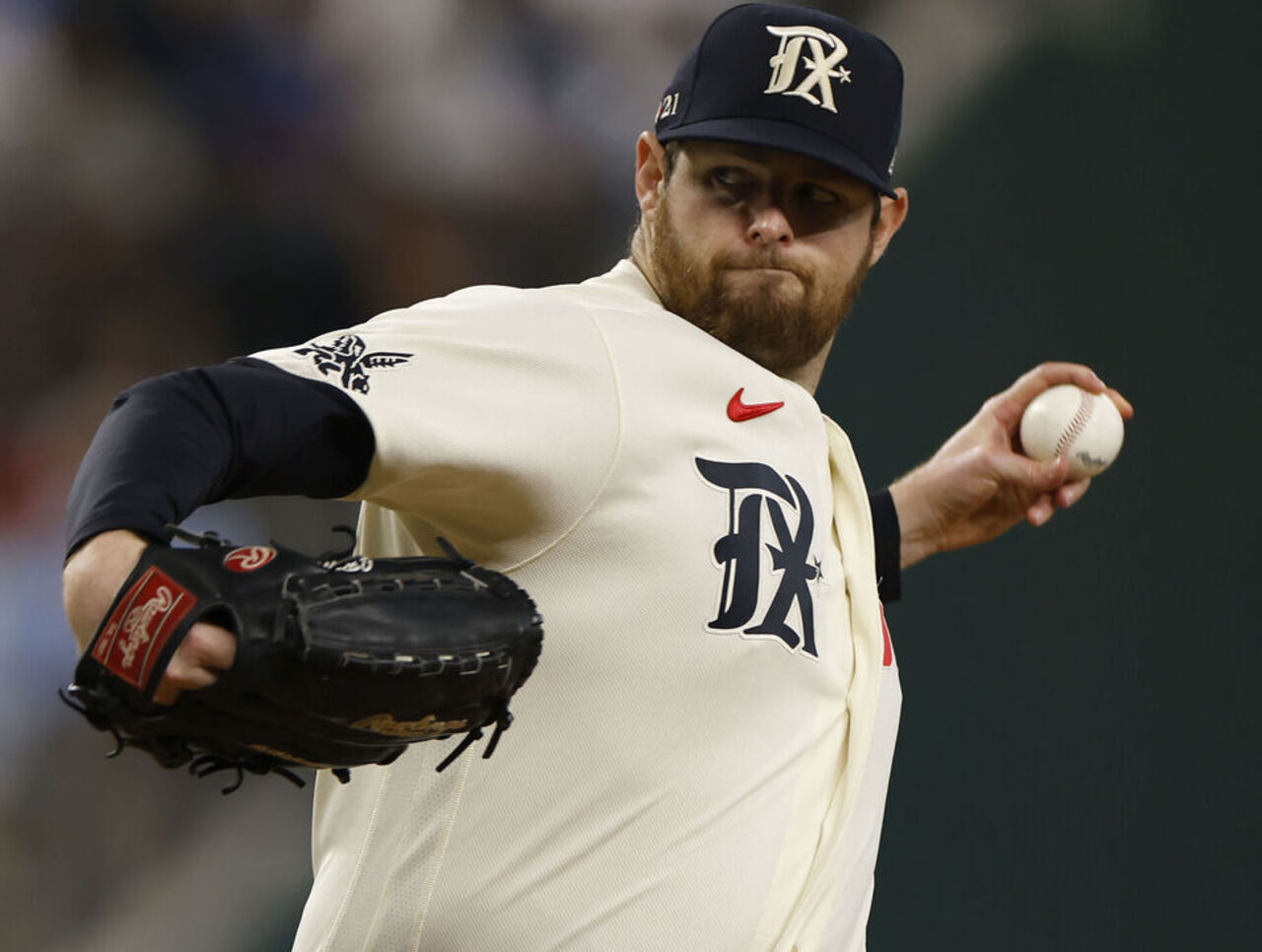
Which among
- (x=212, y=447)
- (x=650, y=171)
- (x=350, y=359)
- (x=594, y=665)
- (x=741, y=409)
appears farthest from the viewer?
(x=650, y=171)

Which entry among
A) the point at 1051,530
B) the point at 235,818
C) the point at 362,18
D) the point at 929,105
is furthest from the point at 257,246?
the point at 1051,530

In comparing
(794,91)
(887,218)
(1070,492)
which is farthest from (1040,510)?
(794,91)

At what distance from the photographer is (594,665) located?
121 centimetres

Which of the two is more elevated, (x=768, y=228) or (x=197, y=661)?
(x=768, y=228)

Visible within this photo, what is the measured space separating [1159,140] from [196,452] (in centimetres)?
272

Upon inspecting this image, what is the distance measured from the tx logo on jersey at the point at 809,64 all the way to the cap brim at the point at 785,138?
33 mm

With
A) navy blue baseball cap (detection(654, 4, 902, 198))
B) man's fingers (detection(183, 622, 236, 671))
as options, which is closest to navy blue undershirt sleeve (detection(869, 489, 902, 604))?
navy blue baseball cap (detection(654, 4, 902, 198))

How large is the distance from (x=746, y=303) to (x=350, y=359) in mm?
512

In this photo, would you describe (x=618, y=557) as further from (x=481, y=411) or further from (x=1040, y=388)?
(x=1040, y=388)

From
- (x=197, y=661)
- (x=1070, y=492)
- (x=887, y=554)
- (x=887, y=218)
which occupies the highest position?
(x=887, y=218)

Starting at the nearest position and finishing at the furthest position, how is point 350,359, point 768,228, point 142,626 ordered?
point 142,626
point 350,359
point 768,228

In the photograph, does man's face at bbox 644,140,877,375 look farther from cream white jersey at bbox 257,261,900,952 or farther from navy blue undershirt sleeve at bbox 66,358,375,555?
navy blue undershirt sleeve at bbox 66,358,375,555

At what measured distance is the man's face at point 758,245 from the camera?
4.86 ft

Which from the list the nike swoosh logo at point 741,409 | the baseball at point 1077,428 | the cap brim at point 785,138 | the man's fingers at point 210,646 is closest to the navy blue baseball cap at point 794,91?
the cap brim at point 785,138
